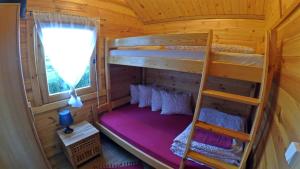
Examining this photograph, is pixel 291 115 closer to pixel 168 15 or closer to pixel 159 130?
pixel 159 130

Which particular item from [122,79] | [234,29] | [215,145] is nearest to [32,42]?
[122,79]

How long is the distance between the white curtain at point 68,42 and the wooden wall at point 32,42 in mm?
112

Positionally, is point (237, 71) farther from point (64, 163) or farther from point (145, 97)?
point (64, 163)

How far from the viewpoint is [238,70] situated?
1340 millimetres

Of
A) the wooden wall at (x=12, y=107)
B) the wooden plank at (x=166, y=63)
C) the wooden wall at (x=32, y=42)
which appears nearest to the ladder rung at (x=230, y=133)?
the wooden plank at (x=166, y=63)

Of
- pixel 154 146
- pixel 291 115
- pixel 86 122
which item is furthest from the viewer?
pixel 86 122

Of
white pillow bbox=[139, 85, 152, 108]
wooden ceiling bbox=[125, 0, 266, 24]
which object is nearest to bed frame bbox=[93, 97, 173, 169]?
white pillow bbox=[139, 85, 152, 108]

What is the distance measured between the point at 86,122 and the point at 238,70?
82.0 inches

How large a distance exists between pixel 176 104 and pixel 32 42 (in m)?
2.09

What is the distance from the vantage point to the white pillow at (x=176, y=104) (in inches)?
100

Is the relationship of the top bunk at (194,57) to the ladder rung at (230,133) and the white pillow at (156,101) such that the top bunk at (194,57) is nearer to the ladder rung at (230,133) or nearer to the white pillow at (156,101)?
the ladder rung at (230,133)

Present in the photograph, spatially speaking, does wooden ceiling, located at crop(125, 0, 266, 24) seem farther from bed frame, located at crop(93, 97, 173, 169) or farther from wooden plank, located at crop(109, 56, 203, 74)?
bed frame, located at crop(93, 97, 173, 169)

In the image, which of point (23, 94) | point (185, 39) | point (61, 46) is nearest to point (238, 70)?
point (185, 39)

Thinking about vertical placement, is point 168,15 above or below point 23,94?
above
